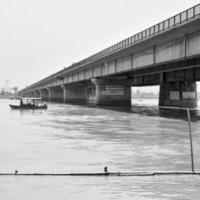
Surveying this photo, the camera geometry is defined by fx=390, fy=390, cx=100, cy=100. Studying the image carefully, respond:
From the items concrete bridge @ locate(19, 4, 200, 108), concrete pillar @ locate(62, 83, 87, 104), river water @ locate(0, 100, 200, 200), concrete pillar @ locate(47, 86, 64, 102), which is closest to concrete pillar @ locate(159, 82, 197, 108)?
concrete bridge @ locate(19, 4, 200, 108)

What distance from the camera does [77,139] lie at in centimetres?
2512

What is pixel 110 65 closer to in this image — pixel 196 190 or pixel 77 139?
pixel 77 139

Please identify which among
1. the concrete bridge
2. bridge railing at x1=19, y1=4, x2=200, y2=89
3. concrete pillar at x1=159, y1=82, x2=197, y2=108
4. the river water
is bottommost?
the river water

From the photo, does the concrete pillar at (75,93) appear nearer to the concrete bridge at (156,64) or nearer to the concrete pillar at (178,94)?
the concrete bridge at (156,64)

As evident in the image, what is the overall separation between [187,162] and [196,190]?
602 centimetres

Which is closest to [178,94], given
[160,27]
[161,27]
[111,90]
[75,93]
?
[111,90]

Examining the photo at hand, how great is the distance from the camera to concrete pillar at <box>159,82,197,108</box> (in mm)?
77438

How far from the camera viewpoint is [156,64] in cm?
4931

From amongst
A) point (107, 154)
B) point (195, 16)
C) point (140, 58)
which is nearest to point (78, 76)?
point (140, 58)

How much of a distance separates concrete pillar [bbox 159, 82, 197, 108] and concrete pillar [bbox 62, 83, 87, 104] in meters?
59.9

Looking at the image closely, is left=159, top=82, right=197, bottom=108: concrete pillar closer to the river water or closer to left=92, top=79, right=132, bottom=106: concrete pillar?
left=92, top=79, right=132, bottom=106: concrete pillar

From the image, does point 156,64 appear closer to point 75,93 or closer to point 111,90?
point 111,90

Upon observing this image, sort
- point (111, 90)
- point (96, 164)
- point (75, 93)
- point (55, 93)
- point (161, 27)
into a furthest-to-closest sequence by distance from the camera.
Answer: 1. point (55, 93)
2. point (75, 93)
3. point (111, 90)
4. point (161, 27)
5. point (96, 164)

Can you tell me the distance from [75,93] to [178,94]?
67.0 m
